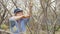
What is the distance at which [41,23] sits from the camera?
17.1ft

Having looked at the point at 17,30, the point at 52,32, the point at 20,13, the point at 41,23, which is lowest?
the point at 52,32

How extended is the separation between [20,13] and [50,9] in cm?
210

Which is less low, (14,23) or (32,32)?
(14,23)

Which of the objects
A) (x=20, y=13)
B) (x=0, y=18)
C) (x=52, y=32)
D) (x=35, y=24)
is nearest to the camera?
(x=20, y=13)

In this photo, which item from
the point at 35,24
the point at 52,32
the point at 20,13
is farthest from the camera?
the point at 52,32

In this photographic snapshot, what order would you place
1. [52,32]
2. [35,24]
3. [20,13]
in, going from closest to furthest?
[20,13] < [35,24] < [52,32]

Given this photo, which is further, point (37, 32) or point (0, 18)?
point (0, 18)

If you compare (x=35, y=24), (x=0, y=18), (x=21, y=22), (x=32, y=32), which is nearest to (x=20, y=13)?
(x=21, y=22)

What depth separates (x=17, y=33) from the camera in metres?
3.41

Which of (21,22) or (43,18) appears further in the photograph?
(43,18)

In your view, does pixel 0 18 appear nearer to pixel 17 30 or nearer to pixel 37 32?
pixel 37 32

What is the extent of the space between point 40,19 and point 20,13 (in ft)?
6.93

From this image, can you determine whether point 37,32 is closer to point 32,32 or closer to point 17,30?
point 32,32

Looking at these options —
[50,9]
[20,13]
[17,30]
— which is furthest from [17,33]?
[50,9]
